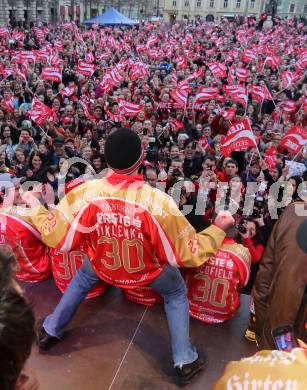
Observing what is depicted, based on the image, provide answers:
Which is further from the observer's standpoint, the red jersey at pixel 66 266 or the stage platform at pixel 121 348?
the red jersey at pixel 66 266

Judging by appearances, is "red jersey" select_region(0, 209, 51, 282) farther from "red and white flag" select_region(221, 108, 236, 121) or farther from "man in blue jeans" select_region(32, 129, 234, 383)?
"red and white flag" select_region(221, 108, 236, 121)

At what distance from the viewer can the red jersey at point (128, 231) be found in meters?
2.43

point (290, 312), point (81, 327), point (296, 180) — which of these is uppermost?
point (290, 312)

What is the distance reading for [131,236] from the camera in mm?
2484

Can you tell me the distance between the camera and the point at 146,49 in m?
19.9

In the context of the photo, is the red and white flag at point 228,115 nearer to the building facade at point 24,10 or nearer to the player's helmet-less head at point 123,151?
the player's helmet-less head at point 123,151

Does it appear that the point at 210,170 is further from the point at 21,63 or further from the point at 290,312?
the point at 21,63

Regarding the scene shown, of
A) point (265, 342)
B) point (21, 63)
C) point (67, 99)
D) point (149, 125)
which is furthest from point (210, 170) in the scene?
point (21, 63)

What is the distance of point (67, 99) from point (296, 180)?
8.13 meters

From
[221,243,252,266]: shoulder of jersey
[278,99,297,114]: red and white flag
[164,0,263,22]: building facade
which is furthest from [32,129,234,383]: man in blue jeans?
[164,0,263,22]: building facade

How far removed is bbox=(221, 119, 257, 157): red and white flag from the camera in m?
6.54

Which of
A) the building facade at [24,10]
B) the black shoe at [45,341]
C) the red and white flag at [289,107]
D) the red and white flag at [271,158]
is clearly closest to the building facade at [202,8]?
the building facade at [24,10]

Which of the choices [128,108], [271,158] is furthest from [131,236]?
[128,108]

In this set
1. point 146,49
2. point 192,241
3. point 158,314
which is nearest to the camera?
point 192,241
